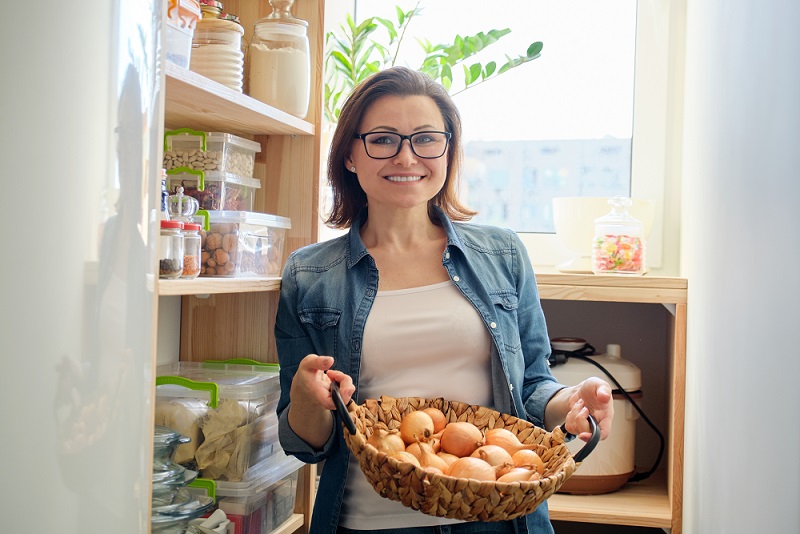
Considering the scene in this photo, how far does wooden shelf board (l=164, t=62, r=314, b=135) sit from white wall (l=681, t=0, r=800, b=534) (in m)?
0.75

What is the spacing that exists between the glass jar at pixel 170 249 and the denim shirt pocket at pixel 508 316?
1.76 feet

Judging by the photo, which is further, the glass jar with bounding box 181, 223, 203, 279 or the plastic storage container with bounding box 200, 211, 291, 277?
the plastic storage container with bounding box 200, 211, 291, 277

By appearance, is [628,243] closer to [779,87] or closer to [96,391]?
[779,87]

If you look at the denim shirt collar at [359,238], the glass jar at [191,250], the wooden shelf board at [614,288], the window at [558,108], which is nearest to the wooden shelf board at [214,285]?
the glass jar at [191,250]

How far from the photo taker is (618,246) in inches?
71.1

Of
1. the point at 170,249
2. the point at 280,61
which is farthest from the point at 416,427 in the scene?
the point at 280,61

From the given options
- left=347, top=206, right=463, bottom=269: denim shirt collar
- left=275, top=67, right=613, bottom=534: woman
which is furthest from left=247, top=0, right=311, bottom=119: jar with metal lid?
left=347, top=206, right=463, bottom=269: denim shirt collar

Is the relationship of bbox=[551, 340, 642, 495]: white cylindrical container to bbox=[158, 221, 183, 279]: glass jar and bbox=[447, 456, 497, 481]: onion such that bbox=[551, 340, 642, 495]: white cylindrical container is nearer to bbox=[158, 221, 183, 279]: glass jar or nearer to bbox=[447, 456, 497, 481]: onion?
bbox=[447, 456, 497, 481]: onion

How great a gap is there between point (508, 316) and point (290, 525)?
0.60 meters

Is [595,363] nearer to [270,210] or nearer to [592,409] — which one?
[592,409]

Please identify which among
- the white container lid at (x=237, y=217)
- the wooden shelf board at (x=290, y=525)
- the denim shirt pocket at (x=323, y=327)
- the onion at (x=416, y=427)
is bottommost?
the wooden shelf board at (x=290, y=525)

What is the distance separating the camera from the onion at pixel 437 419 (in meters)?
1.14

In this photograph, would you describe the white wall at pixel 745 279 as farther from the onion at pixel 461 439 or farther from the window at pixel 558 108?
the window at pixel 558 108

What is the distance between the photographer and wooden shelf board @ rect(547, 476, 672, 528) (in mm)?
1677
